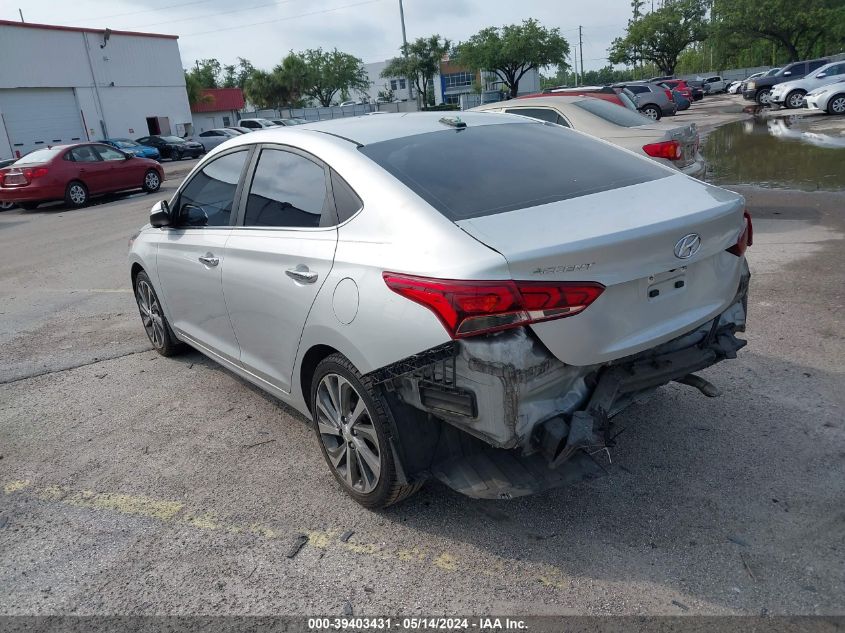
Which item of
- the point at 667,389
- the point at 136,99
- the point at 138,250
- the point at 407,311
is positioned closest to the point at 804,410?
the point at 667,389

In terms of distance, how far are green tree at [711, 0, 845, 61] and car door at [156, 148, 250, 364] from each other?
60528 millimetres

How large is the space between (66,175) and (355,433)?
16513 millimetres

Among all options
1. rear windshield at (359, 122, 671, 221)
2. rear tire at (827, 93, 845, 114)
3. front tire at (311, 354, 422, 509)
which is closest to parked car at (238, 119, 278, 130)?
rear tire at (827, 93, 845, 114)

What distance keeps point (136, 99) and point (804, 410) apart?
49.6 metres

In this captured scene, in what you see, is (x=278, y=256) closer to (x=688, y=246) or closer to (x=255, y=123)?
(x=688, y=246)

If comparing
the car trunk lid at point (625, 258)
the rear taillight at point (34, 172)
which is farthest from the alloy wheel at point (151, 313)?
the rear taillight at point (34, 172)

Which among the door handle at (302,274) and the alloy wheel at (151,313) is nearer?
the door handle at (302,274)

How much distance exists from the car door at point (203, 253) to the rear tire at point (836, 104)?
25981mm

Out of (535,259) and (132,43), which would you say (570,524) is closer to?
(535,259)

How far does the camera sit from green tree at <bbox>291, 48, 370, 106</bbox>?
278ft

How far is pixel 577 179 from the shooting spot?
3.35 meters

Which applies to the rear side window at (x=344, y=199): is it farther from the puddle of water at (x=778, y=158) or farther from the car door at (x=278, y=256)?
the puddle of water at (x=778, y=158)

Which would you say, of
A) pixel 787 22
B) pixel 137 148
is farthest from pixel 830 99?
pixel 787 22

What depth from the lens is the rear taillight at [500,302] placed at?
254 centimetres
